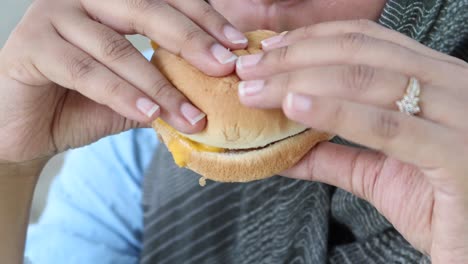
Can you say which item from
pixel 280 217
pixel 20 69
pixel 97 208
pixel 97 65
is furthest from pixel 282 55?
pixel 97 208

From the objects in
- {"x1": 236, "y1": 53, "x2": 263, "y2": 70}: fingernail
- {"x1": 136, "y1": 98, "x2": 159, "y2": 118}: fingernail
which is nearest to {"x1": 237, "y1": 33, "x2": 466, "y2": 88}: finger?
{"x1": 236, "y1": 53, "x2": 263, "y2": 70}: fingernail

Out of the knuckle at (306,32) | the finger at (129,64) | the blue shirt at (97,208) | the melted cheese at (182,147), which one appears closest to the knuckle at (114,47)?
the finger at (129,64)

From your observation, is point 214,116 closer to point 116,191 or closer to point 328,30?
point 328,30

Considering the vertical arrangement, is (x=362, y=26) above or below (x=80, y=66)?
above

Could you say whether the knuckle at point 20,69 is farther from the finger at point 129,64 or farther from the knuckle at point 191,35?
the knuckle at point 191,35

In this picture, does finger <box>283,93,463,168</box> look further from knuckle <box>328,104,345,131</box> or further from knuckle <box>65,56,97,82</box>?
knuckle <box>65,56,97,82</box>

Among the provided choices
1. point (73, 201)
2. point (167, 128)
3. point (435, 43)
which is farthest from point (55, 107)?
point (435, 43)

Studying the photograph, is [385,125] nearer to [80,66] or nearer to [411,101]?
[411,101]
